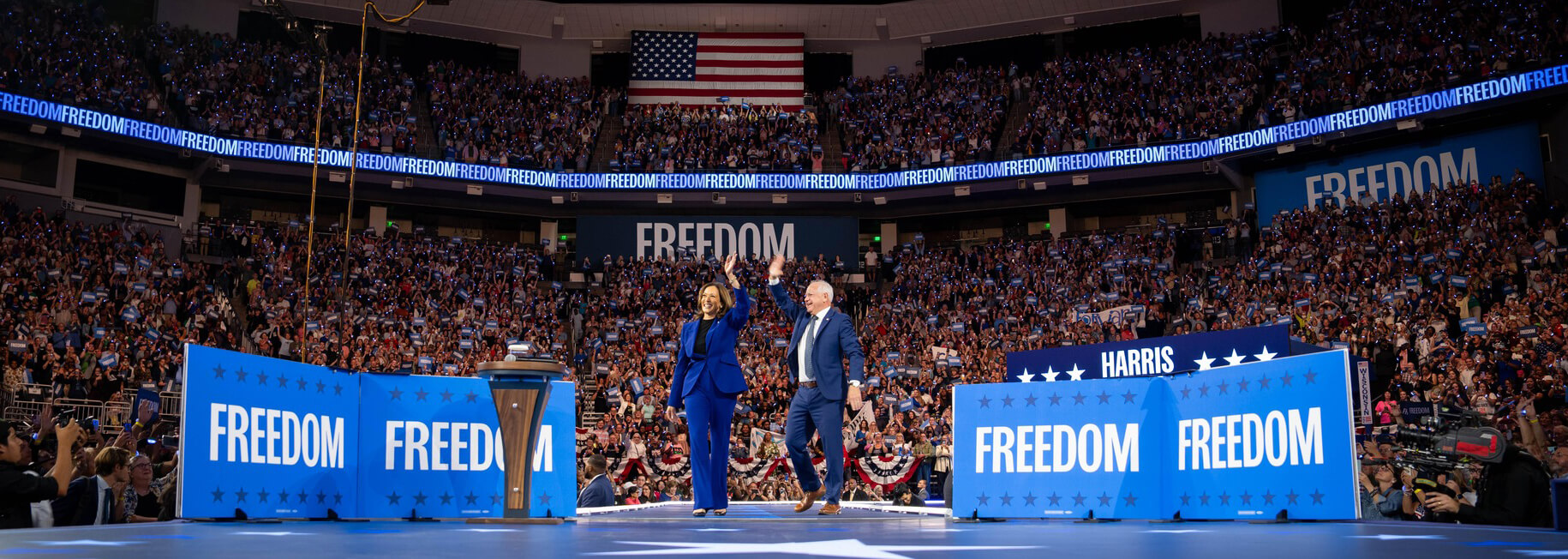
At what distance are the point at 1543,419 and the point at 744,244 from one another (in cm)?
2318

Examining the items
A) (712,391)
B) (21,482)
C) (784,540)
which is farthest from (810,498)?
(21,482)

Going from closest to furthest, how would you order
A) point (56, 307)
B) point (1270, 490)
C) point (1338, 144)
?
1. point (1270, 490)
2. point (56, 307)
3. point (1338, 144)

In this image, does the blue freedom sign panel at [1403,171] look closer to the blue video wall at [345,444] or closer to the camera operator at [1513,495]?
the camera operator at [1513,495]

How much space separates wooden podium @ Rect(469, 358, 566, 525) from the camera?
712 cm

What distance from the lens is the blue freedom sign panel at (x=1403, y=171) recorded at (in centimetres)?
2706

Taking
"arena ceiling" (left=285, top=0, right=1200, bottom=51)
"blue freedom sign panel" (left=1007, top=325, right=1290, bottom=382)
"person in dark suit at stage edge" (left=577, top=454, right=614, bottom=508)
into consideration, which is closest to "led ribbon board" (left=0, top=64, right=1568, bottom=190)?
"arena ceiling" (left=285, top=0, right=1200, bottom=51)

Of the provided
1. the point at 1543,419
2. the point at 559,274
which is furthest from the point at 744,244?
the point at 1543,419

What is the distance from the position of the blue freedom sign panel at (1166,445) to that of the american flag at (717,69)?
29.9 metres

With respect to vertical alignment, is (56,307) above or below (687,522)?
above

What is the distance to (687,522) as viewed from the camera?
257 inches

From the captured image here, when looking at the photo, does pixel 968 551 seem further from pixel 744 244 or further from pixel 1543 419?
pixel 744 244

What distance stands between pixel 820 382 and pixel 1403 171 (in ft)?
85.5

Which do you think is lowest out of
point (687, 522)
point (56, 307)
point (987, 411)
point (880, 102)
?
point (687, 522)

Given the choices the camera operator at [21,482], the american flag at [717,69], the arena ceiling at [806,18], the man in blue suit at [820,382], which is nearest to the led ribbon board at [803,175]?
the american flag at [717,69]
